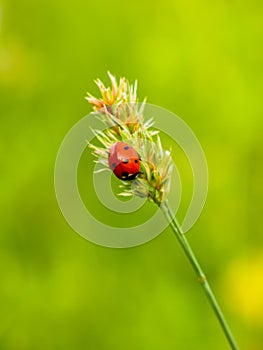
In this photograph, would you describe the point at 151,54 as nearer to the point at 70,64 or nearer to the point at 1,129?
the point at 70,64

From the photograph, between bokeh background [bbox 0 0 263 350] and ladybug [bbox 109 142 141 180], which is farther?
bokeh background [bbox 0 0 263 350]

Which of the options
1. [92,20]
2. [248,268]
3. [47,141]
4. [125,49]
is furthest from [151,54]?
[248,268]

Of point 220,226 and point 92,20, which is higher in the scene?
point 92,20

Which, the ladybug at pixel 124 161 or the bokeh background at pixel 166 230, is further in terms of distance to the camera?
the bokeh background at pixel 166 230

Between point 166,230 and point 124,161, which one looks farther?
point 166,230
